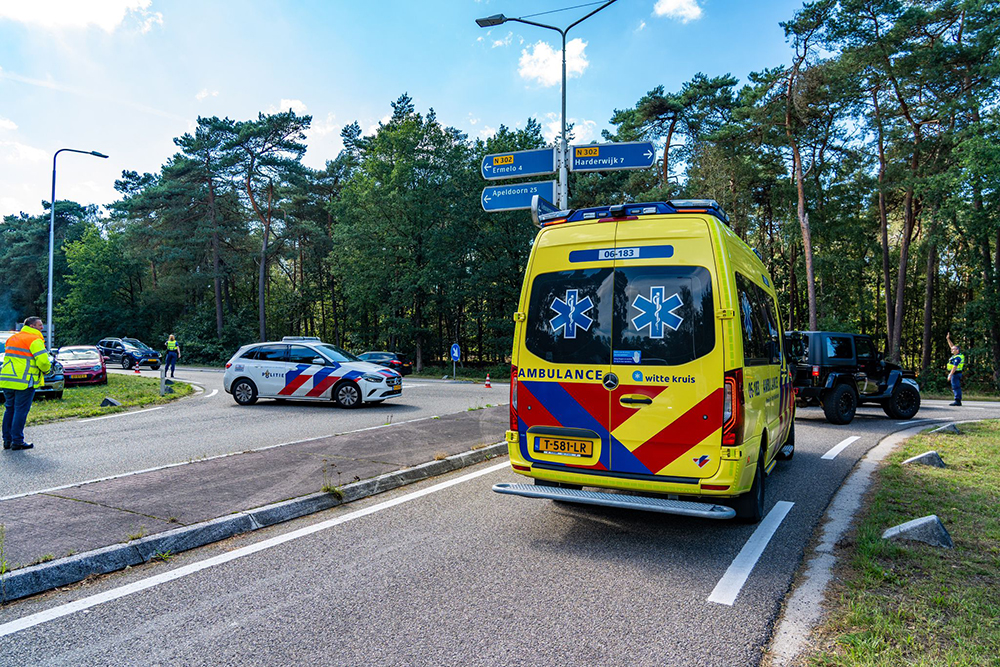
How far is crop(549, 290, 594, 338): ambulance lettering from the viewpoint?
507cm

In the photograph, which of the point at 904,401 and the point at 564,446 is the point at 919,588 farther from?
the point at 904,401

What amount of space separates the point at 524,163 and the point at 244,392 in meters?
9.31

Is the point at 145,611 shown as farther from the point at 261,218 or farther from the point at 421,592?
the point at 261,218

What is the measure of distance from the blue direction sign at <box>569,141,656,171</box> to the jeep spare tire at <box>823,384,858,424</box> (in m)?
6.12

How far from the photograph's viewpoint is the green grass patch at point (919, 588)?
9.95ft

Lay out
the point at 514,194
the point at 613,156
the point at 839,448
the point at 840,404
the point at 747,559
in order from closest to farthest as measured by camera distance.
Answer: the point at 747,559, the point at 839,448, the point at 613,156, the point at 514,194, the point at 840,404

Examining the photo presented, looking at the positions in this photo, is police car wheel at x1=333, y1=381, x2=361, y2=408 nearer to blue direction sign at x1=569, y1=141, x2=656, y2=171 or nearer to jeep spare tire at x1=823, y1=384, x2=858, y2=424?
blue direction sign at x1=569, y1=141, x2=656, y2=171

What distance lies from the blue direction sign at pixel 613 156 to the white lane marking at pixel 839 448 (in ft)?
18.7

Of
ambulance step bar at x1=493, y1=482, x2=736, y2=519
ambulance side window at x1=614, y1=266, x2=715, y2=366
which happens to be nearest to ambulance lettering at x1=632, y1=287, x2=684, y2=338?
ambulance side window at x1=614, y1=266, x2=715, y2=366

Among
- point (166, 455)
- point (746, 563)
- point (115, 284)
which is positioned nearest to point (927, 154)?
point (746, 563)

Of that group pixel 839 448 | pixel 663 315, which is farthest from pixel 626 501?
pixel 839 448

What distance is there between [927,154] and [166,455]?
106 ft

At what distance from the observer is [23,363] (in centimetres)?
869

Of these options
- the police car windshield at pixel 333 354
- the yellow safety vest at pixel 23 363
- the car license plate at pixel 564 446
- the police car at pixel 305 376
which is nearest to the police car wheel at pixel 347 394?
the police car at pixel 305 376
